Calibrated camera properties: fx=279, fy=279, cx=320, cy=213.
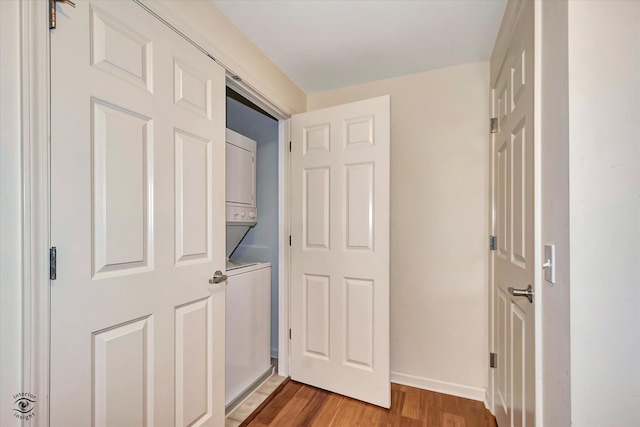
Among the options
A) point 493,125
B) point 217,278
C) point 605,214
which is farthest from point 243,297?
point 493,125

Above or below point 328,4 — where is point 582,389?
below

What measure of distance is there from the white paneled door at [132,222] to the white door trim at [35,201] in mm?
26

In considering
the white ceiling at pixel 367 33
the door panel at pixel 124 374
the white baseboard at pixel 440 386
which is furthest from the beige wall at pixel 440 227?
the door panel at pixel 124 374

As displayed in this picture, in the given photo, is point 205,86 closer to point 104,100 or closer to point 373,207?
point 104,100

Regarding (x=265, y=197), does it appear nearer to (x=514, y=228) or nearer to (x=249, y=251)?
(x=249, y=251)

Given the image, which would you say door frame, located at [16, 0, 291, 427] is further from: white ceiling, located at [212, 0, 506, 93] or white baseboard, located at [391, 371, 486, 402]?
white baseboard, located at [391, 371, 486, 402]

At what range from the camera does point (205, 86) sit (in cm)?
138

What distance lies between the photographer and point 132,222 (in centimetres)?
103

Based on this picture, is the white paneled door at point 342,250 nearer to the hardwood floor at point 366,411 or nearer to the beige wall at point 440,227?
the hardwood floor at point 366,411

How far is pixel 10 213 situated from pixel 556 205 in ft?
4.95

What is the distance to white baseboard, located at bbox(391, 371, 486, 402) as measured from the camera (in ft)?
6.14

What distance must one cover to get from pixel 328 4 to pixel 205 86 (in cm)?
75

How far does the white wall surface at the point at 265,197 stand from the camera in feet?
8.52

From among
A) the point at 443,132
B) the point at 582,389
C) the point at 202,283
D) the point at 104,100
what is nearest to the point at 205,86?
the point at 104,100
